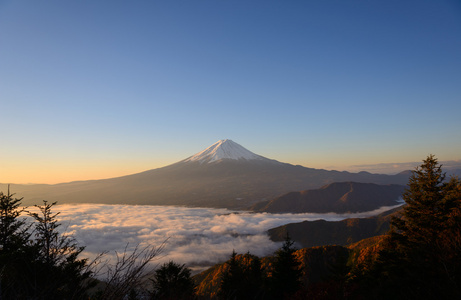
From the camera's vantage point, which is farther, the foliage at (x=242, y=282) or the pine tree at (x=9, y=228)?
the foliage at (x=242, y=282)

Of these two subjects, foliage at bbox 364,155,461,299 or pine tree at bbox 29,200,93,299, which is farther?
foliage at bbox 364,155,461,299

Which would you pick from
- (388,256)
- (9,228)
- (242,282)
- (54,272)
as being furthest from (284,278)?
(54,272)

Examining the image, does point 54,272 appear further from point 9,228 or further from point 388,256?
point 388,256

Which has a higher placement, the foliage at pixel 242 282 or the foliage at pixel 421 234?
the foliage at pixel 421 234

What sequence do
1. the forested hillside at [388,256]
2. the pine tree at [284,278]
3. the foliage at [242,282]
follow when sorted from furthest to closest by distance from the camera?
the foliage at [242,282], the pine tree at [284,278], the forested hillside at [388,256]

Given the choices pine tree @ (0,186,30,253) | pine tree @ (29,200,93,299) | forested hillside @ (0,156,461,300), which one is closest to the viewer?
pine tree @ (29,200,93,299)

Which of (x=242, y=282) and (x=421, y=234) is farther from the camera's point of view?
(x=242, y=282)

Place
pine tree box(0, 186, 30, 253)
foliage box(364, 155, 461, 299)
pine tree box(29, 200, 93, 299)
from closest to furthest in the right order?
pine tree box(29, 200, 93, 299)
foliage box(364, 155, 461, 299)
pine tree box(0, 186, 30, 253)

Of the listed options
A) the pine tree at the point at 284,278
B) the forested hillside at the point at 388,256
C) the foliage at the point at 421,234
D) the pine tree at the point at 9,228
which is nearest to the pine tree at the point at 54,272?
the forested hillside at the point at 388,256

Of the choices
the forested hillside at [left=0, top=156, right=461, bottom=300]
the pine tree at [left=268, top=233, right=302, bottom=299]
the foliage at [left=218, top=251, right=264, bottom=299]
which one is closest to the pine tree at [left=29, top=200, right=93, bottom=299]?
the forested hillside at [left=0, top=156, right=461, bottom=300]

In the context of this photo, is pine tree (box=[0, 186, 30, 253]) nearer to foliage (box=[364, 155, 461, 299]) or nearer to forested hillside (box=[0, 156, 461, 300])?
forested hillside (box=[0, 156, 461, 300])

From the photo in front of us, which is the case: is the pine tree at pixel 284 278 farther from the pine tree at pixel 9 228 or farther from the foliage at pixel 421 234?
the pine tree at pixel 9 228

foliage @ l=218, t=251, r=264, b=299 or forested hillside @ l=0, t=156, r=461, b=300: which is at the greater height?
forested hillside @ l=0, t=156, r=461, b=300

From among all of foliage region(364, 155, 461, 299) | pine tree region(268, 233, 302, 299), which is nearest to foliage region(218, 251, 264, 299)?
pine tree region(268, 233, 302, 299)
